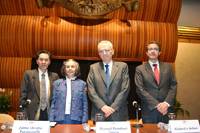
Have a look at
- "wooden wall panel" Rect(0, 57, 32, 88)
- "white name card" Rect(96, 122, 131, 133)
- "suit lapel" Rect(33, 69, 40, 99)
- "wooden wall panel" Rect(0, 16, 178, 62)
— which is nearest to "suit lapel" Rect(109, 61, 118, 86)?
"white name card" Rect(96, 122, 131, 133)

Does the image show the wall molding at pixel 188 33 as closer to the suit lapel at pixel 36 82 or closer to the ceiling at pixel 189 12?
the ceiling at pixel 189 12

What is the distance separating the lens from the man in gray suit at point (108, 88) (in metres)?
2.48

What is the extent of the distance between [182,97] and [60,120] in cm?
504

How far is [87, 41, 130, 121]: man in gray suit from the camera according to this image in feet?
8.15

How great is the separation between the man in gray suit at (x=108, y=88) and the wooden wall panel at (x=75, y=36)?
7.58ft

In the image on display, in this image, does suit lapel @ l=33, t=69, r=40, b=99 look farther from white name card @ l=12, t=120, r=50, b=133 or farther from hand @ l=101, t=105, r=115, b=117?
white name card @ l=12, t=120, r=50, b=133

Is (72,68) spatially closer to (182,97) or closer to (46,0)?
(46,0)

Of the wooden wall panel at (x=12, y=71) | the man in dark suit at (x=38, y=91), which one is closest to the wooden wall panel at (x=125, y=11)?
the wooden wall panel at (x=12, y=71)

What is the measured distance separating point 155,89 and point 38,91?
6.15 ft

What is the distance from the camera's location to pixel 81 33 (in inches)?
196

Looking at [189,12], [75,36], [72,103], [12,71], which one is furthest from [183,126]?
[189,12]

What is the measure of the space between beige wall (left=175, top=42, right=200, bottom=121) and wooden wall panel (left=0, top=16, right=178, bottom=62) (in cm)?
151

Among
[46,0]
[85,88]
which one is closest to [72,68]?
[85,88]

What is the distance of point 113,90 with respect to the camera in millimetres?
2607
